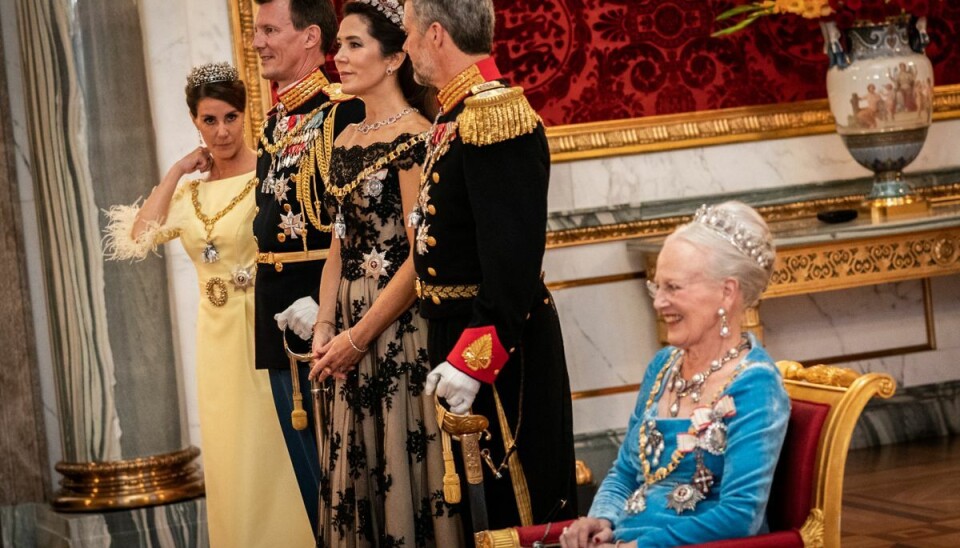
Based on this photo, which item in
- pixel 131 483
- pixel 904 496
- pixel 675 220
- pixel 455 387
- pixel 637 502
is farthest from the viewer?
pixel 675 220

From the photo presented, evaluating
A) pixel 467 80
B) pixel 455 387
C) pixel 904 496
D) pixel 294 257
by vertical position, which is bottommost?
pixel 904 496

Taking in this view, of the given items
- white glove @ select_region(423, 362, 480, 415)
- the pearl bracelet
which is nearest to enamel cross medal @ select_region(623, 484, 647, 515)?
white glove @ select_region(423, 362, 480, 415)

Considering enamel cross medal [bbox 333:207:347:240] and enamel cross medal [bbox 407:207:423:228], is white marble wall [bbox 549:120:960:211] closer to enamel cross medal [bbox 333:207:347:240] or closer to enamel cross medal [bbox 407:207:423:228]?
enamel cross medal [bbox 333:207:347:240]

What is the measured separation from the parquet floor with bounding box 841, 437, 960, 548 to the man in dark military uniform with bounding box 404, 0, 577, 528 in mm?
1742

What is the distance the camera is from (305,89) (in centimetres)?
383

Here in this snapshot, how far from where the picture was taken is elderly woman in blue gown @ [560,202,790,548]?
2.40 m

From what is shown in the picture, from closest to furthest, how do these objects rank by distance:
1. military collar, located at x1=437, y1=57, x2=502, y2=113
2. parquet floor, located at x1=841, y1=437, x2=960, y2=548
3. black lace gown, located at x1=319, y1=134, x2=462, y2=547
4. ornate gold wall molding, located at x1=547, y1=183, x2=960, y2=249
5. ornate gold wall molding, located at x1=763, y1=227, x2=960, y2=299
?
military collar, located at x1=437, y1=57, x2=502, y2=113 < black lace gown, located at x1=319, y1=134, x2=462, y2=547 < parquet floor, located at x1=841, y1=437, x2=960, y2=548 < ornate gold wall molding, located at x1=763, y1=227, x2=960, y2=299 < ornate gold wall molding, located at x1=547, y1=183, x2=960, y2=249

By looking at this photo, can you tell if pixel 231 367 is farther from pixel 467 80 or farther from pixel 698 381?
pixel 698 381

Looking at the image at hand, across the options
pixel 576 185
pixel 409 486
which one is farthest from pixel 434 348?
pixel 576 185

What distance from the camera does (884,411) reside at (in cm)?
598

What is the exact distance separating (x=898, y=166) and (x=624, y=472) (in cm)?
332

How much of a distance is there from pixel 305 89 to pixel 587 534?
5.69 feet

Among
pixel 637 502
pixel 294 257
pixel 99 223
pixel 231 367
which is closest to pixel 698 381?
pixel 637 502

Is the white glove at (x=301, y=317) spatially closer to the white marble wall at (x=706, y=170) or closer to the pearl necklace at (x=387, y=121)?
the pearl necklace at (x=387, y=121)
